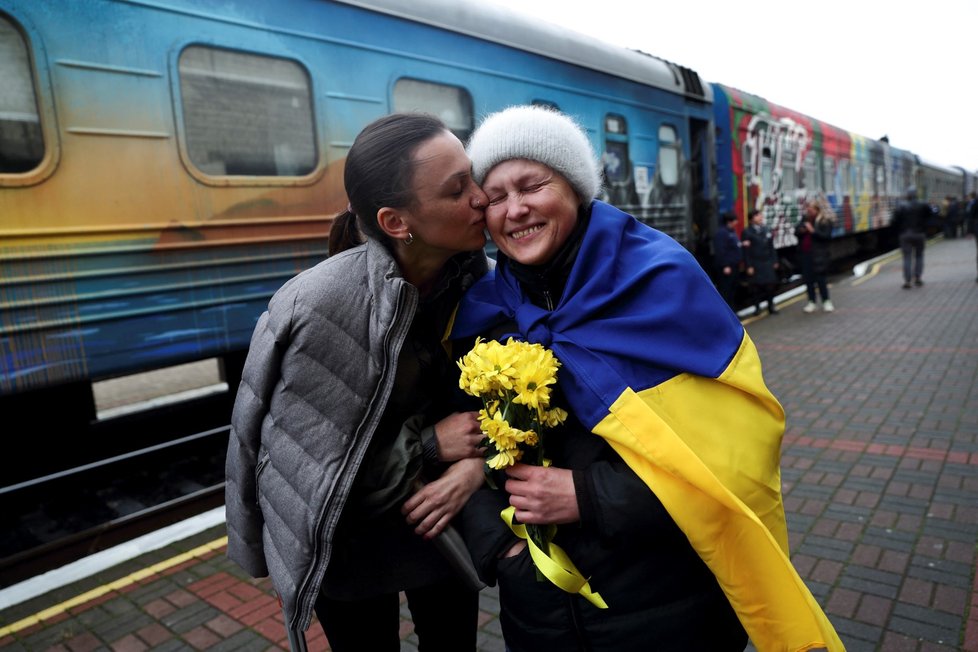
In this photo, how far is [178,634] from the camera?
308cm

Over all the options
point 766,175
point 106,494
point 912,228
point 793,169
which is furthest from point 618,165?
point 912,228

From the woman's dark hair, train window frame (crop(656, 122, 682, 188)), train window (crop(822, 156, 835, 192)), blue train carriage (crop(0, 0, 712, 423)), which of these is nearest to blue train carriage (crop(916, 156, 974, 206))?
train window (crop(822, 156, 835, 192))

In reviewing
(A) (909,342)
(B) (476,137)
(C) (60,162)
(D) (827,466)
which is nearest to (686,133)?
(A) (909,342)

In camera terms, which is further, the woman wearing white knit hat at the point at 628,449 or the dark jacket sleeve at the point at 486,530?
the dark jacket sleeve at the point at 486,530

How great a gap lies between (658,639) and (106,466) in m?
4.94

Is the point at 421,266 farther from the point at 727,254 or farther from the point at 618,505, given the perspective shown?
the point at 727,254

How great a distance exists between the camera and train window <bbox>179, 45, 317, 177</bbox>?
4.23 metres

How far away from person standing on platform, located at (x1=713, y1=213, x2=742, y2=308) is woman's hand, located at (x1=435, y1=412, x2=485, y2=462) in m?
8.60

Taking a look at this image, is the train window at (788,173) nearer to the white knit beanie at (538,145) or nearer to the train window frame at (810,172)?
the train window frame at (810,172)

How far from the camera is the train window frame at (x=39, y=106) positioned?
11.7ft

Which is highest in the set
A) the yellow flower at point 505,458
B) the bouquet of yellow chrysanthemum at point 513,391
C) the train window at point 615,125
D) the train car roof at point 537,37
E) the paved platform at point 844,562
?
the train car roof at point 537,37

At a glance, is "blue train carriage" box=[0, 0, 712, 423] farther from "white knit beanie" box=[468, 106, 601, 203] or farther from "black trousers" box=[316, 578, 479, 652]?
"white knit beanie" box=[468, 106, 601, 203]

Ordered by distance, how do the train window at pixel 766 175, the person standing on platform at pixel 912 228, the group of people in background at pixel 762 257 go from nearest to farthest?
1. the group of people in background at pixel 762 257
2. the train window at pixel 766 175
3. the person standing on platform at pixel 912 228

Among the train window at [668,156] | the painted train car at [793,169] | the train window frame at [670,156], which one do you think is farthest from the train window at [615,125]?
the painted train car at [793,169]
